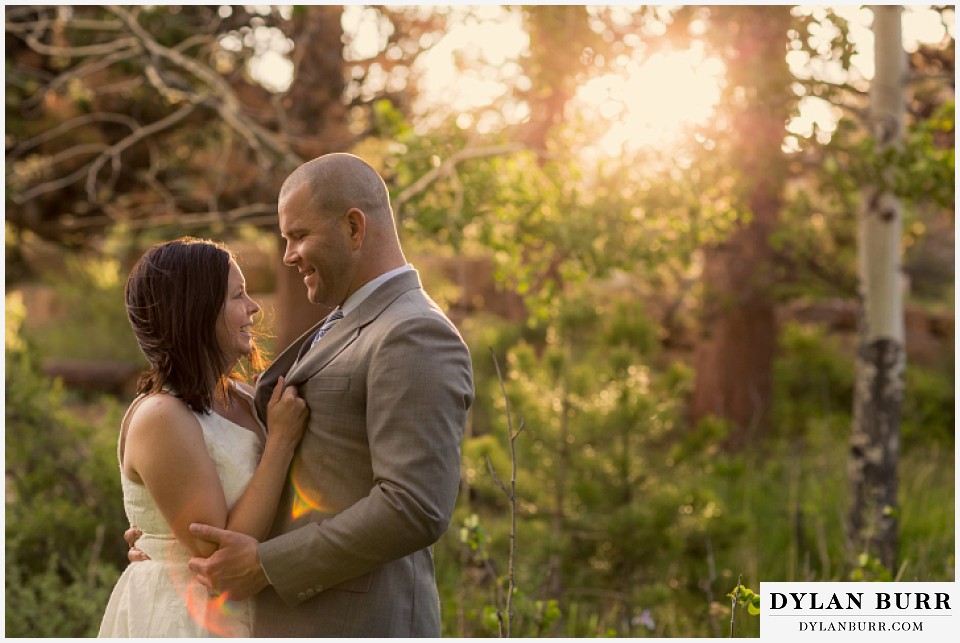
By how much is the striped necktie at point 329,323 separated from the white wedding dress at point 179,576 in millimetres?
294

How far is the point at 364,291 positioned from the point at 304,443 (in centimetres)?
38

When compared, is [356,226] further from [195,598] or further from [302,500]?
[195,598]

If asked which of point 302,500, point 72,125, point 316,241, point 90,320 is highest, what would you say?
point 72,125

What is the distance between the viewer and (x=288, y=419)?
2396 mm

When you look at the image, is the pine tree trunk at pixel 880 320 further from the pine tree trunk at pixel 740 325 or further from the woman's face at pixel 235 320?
the woman's face at pixel 235 320

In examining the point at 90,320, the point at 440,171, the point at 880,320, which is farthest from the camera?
the point at 90,320

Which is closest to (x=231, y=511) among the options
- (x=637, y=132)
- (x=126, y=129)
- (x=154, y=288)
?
(x=154, y=288)

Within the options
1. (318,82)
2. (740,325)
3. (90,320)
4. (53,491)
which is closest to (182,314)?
(53,491)

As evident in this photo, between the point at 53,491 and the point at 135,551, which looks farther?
the point at 53,491

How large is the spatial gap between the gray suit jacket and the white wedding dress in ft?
0.35

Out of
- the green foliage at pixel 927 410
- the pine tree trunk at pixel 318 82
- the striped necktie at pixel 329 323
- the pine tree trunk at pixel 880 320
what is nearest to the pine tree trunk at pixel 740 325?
the pine tree trunk at pixel 880 320

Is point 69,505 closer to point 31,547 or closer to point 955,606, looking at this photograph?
point 31,547

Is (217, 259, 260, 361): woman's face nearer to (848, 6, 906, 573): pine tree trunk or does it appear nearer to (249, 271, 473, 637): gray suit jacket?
(249, 271, 473, 637): gray suit jacket

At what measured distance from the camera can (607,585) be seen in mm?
5988
